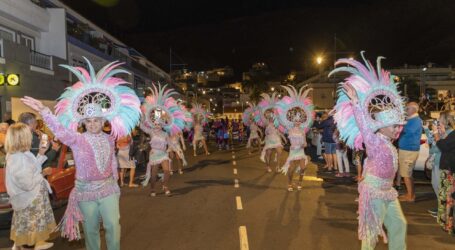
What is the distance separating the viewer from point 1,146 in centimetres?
848

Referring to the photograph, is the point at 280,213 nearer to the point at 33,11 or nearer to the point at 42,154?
the point at 42,154

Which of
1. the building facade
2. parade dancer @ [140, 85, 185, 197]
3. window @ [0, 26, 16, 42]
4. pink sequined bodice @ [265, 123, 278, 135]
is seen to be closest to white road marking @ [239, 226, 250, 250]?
parade dancer @ [140, 85, 185, 197]

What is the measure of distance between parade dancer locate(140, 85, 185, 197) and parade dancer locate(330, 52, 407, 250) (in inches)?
253

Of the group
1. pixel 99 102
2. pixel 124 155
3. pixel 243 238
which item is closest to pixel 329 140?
pixel 124 155

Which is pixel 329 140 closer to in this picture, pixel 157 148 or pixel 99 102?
pixel 157 148

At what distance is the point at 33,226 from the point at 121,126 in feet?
6.42

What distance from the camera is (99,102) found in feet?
18.4

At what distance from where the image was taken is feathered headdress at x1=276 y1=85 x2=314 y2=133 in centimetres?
1184

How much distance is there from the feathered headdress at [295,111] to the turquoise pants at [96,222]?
7.34 m

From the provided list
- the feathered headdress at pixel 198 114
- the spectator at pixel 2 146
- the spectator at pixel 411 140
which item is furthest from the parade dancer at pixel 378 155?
the feathered headdress at pixel 198 114

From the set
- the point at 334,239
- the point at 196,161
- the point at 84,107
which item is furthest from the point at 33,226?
the point at 196,161

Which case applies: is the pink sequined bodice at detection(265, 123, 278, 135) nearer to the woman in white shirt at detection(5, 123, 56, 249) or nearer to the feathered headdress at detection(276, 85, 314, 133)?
the feathered headdress at detection(276, 85, 314, 133)

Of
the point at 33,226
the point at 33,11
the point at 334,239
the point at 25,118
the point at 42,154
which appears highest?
the point at 33,11

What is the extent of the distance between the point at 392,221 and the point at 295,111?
7141 millimetres
